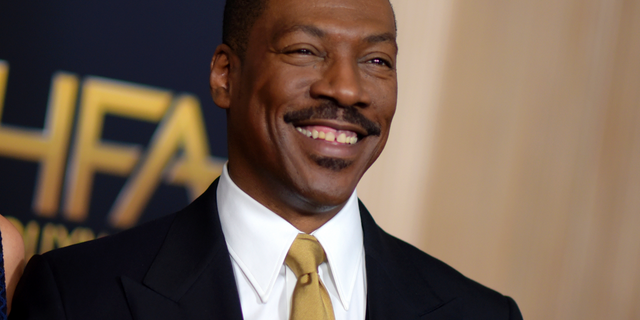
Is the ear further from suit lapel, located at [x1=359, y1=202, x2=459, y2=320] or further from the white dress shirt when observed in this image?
suit lapel, located at [x1=359, y1=202, x2=459, y2=320]

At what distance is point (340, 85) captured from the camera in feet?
4.43

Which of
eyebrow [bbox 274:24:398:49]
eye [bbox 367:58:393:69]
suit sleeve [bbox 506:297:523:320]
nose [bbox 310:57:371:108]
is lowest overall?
suit sleeve [bbox 506:297:523:320]

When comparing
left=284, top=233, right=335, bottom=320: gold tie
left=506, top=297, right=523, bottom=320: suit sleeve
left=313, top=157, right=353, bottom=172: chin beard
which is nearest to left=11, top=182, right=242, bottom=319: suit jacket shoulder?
left=284, top=233, right=335, bottom=320: gold tie

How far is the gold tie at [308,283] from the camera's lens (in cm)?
133

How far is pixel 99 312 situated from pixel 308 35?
0.63 metres

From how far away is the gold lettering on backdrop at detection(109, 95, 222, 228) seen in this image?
2283 mm

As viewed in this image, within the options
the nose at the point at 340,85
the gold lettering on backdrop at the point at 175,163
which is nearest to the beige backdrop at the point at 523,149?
the gold lettering on backdrop at the point at 175,163

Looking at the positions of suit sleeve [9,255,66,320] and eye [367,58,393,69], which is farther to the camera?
eye [367,58,393,69]

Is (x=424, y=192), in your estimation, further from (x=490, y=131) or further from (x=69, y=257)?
(x=69, y=257)

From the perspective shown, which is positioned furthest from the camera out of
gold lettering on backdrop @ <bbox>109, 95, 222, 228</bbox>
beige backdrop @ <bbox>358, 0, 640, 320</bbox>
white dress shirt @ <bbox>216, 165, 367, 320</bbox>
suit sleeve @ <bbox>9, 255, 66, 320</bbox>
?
beige backdrop @ <bbox>358, 0, 640, 320</bbox>

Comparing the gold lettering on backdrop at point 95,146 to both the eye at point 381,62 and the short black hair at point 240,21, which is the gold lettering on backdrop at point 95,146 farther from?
the eye at point 381,62

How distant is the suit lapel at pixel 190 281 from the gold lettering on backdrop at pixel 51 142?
910mm

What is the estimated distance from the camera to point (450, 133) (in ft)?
8.88

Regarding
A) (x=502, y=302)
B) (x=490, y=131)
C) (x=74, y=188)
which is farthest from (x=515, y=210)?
(x=74, y=188)
